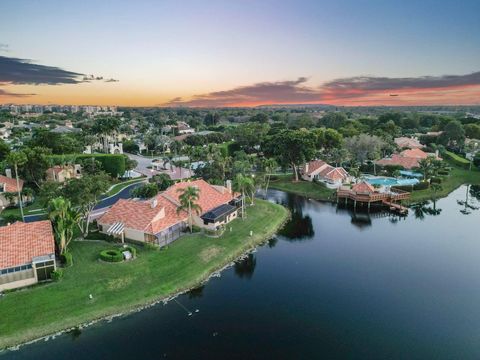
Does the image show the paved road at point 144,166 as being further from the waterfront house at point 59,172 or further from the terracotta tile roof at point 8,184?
the terracotta tile roof at point 8,184

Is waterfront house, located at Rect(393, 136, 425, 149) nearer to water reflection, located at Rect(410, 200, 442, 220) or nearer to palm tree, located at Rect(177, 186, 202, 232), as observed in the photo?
water reflection, located at Rect(410, 200, 442, 220)

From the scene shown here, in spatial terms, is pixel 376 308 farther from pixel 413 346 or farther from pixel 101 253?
pixel 101 253

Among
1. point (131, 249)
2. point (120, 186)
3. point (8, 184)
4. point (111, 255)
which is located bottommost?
point (120, 186)

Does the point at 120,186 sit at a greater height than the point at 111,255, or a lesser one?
lesser

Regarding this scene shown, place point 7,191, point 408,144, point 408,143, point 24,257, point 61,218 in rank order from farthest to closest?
point 408,143 → point 408,144 → point 7,191 → point 61,218 → point 24,257

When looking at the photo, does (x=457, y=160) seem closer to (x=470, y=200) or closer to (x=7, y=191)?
(x=470, y=200)

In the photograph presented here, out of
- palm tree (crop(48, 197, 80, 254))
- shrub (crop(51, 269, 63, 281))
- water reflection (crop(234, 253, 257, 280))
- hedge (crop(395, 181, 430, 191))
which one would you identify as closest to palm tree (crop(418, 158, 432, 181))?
hedge (crop(395, 181, 430, 191))

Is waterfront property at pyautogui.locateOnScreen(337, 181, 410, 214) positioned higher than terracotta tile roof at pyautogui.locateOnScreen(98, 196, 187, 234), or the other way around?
terracotta tile roof at pyautogui.locateOnScreen(98, 196, 187, 234)

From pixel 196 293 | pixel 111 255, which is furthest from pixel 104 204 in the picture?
pixel 196 293
